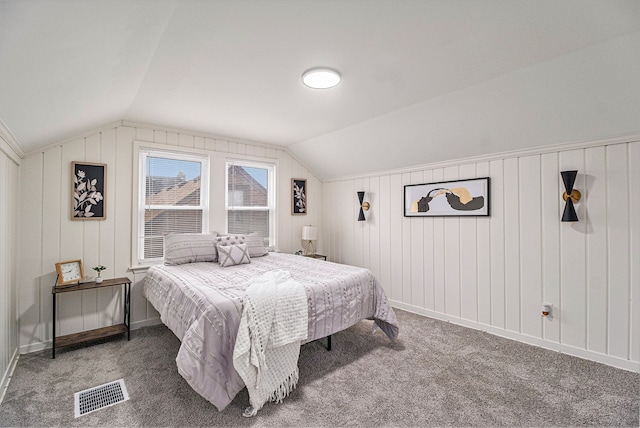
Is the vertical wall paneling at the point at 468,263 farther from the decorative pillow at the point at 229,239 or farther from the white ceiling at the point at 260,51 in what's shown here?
the decorative pillow at the point at 229,239

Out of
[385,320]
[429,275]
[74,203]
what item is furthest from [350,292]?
[74,203]

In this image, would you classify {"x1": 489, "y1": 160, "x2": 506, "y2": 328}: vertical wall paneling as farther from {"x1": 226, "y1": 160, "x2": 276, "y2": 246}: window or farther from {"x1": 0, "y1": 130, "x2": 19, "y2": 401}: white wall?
{"x1": 0, "y1": 130, "x2": 19, "y2": 401}: white wall

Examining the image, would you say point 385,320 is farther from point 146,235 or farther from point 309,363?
point 146,235

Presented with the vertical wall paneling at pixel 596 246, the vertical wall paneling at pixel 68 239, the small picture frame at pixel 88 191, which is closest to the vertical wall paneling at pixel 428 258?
the vertical wall paneling at pixel 596 246

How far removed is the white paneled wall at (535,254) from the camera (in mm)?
2484

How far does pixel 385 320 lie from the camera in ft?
9.56

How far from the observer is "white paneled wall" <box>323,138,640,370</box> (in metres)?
2.48

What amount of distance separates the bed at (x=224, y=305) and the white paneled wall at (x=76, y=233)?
1.67 feet

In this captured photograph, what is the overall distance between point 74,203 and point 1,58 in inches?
92.2

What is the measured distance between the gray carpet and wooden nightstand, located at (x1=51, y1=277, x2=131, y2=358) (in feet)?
0.33

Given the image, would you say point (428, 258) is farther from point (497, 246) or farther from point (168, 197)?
point (168, 197)

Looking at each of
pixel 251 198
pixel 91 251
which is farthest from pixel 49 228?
pixel 251 198

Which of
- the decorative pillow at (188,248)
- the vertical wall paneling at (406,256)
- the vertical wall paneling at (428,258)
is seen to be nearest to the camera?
the decorative pillow at (188,248)

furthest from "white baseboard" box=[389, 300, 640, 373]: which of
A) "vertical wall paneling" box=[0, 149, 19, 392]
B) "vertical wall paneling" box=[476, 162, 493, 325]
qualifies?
"vertical wall paneling" box=[0, 149, 19, 392]
